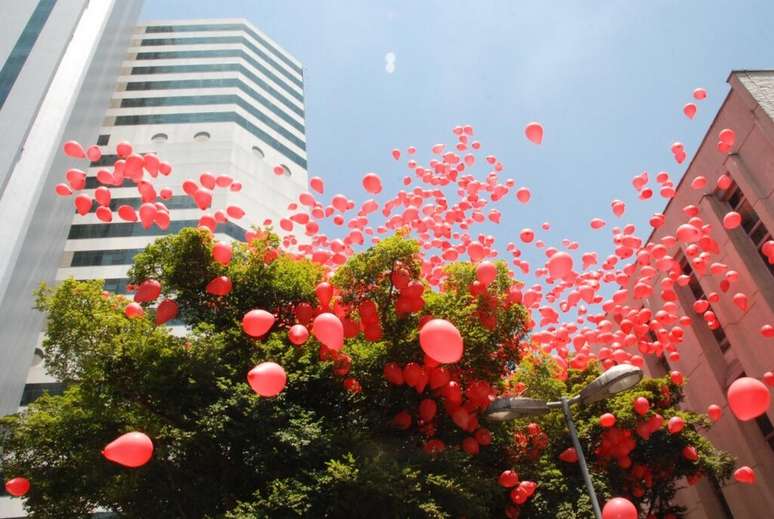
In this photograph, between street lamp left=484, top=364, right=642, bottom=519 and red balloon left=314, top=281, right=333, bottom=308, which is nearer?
street lamp left=484, top=364, right=642, bottom=519

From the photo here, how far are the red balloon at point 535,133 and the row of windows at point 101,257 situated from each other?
25.3 m

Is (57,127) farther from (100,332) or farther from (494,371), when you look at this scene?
(494,371)

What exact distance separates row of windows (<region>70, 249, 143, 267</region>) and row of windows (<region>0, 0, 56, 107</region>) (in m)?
11.4

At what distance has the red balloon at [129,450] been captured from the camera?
21.4 feet

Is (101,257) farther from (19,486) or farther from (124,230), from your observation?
(19,486)

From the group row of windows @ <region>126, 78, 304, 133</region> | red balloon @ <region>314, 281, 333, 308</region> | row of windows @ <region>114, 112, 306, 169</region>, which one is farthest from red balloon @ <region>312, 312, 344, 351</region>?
row of windows @ <region>126, 78, 304, 133</region>

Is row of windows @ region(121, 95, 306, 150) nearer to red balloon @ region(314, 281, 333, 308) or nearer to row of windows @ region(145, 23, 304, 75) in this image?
row of windows @ region(145, 23, 304, 75)

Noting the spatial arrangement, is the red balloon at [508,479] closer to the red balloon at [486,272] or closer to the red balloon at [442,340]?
the red balloon at [486,272]

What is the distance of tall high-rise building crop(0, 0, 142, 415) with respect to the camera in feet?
65.8

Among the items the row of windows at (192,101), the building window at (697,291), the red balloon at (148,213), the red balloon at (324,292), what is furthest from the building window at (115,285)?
the building window at (697,291)

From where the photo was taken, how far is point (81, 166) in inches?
1210

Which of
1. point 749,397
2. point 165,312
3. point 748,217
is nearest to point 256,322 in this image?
point 165,312

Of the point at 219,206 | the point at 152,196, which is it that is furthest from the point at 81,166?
the point at 152,196

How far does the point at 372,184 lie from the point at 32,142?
17151 mm
